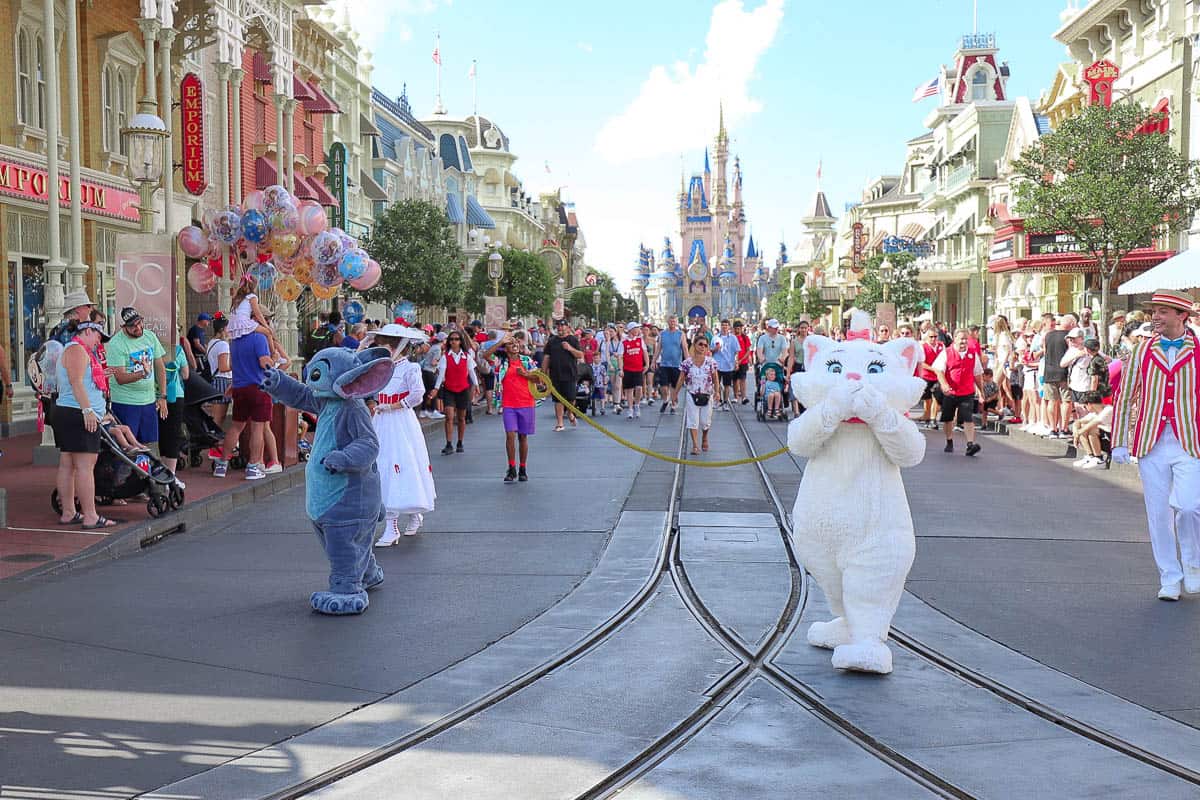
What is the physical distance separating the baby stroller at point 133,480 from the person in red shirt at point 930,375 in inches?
385

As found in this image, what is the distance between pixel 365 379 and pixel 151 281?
23.3 feet

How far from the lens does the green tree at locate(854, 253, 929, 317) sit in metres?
55.0

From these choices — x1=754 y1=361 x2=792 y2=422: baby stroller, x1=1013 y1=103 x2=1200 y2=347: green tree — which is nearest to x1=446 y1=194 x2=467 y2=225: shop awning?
x1=1013 y1=103 x2=1200 y2=347: green tree

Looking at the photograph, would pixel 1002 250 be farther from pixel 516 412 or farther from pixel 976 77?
pixel 976 77

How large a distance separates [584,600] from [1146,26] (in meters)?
31.2

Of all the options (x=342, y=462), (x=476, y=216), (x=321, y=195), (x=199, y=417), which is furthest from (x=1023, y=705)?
(x=476, y=216)

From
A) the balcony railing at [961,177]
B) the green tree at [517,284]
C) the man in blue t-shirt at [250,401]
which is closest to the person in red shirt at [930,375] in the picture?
the man in blue t-shirt at [250,401]

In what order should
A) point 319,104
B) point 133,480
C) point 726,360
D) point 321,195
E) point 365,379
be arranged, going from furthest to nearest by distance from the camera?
point 321,195 < point 319,104 < point 726,360 < point 133,480 < point 365,379

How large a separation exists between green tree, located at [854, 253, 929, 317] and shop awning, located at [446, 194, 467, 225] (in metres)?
24.4

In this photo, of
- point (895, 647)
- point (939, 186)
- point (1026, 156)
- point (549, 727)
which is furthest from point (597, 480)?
point (939, 186)

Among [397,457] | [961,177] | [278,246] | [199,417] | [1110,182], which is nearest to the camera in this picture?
[397,457]

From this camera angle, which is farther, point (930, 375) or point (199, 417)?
point (930, 375)

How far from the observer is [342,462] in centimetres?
696

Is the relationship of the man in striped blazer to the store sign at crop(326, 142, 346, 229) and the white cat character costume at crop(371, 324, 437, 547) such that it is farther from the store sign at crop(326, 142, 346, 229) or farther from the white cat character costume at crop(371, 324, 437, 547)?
the store sign at crop(326, 142, 346, 229)
